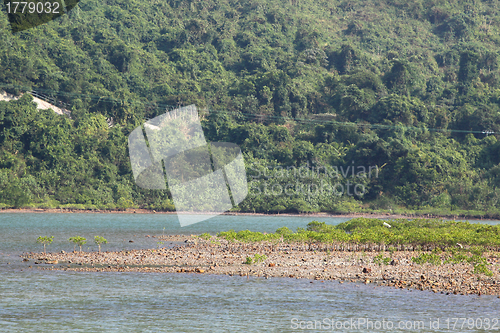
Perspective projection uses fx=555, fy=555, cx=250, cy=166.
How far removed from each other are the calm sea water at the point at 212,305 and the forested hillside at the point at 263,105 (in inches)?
2609

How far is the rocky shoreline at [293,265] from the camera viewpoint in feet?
87.5

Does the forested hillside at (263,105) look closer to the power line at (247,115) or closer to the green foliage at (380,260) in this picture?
the power line at (247,115)

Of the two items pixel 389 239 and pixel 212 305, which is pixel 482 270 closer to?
pixel 389 239

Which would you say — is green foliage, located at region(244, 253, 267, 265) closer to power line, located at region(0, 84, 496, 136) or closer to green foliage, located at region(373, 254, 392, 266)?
green foliage, located at region(373, 254, 392, 266)

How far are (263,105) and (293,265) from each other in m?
95.6

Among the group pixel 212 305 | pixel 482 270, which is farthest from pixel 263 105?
pixel 212 305

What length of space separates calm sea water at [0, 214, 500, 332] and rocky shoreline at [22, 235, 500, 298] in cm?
129

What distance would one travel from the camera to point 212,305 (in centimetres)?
2336

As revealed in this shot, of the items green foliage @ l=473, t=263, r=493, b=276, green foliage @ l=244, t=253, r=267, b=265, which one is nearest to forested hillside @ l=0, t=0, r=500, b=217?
green foliage @ l=244, t=253, r=267, b=265

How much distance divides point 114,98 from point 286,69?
160 ft

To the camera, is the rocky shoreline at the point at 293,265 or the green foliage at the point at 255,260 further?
the green foliage at the point at 255,260

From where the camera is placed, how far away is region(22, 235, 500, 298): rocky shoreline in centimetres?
2667

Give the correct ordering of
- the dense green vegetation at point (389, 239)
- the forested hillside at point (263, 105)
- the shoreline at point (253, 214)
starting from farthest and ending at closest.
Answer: the forested hillside at point (263, 105) → the shoreline at point (253, 214) → the dense green vegetation at point (389, 239)

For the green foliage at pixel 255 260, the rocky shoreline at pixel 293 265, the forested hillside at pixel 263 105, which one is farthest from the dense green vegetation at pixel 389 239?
the forested hillside at pixel 263 105
